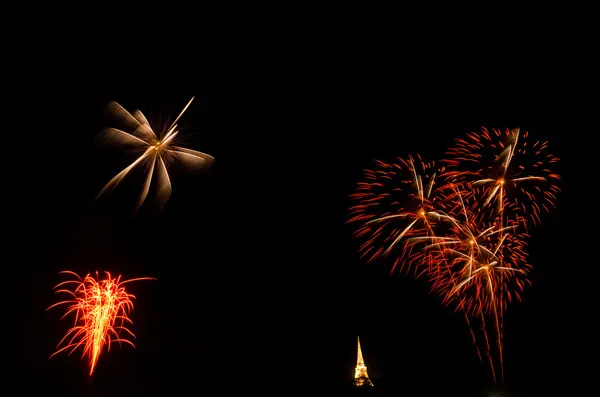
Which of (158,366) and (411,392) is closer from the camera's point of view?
(411,392)

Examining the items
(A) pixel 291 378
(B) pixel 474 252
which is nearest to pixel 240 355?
(A) pixel 291 378

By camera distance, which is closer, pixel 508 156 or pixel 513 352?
pixel 508 156

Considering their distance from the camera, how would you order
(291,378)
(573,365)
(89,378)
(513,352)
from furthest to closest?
(513,352)
(573,365)
(291,378)
(89,378)

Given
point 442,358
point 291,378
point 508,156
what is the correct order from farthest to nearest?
point 442,358, point 291,378, point 508,156

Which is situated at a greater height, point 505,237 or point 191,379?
point 505,237

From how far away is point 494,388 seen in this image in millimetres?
23250

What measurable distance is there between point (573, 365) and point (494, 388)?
828 cm

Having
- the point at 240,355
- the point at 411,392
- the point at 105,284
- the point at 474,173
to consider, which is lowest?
the point at 411,392

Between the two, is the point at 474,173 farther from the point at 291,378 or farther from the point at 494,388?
the point at 291,378

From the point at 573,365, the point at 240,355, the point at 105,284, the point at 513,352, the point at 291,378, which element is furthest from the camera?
the point at 513,352

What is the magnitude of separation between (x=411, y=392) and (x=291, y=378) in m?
5.60

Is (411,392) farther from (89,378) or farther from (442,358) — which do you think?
(442,358)

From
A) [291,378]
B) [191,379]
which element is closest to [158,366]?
[191,379]

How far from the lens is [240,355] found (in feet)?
88.1
